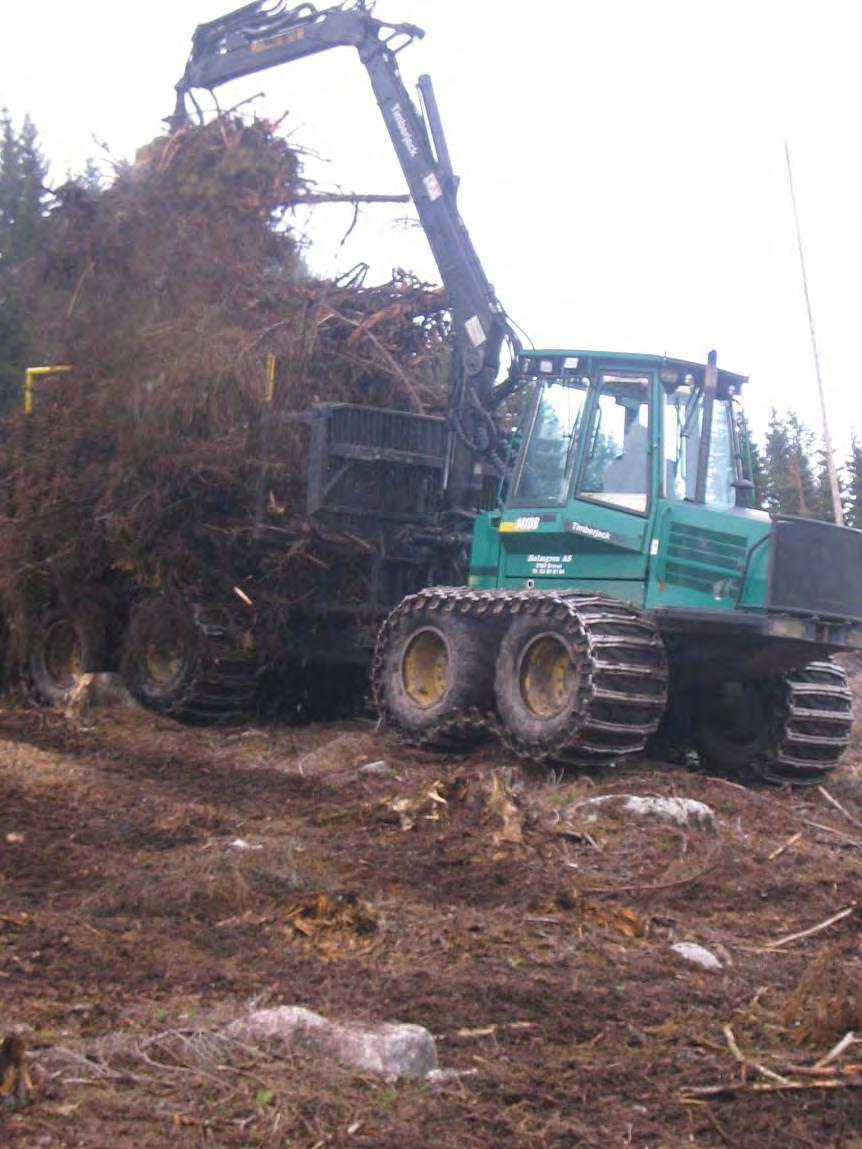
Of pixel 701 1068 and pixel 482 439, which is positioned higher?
pixel 482 439

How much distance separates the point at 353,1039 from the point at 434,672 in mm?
6654

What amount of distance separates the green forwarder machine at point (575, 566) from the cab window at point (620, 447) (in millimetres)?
14

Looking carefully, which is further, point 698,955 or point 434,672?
point 434,672

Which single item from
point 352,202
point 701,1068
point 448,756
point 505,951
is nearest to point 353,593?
point 448,756

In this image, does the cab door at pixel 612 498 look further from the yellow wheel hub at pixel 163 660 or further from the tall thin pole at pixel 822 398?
the tall thin pole at pixel 822 398

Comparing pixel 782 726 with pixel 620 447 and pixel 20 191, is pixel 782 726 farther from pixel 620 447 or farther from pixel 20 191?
pixel 20 191

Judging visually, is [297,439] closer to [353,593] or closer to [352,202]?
[353,593]

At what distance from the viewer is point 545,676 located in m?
10.3

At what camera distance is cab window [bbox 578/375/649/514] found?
33.8ft

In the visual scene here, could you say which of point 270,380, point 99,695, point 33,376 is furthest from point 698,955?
point 33,376

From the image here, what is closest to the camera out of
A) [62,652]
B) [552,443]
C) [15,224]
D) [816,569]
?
[816,569]

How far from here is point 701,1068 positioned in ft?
15.7

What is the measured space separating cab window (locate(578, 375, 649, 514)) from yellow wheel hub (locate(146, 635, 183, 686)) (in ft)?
14.4

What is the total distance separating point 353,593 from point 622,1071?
837 centimetres
